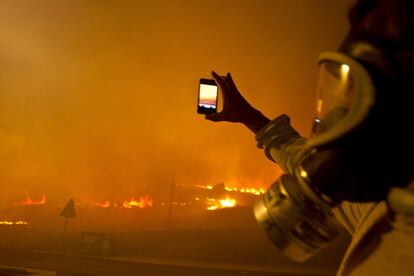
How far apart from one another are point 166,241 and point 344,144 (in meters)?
23.3

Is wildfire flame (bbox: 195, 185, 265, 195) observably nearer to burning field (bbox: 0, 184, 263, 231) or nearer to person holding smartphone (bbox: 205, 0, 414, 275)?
burning field (bbox: 0, 184, 263, 231)

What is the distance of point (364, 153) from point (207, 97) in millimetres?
1691

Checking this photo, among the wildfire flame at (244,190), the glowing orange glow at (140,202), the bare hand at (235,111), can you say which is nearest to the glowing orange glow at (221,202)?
the wildfire flame at (244,190)

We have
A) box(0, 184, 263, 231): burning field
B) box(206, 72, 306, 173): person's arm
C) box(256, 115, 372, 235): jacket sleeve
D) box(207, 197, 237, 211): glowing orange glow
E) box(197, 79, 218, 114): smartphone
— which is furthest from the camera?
box(207, 197, 237, 211): glowing orange glow

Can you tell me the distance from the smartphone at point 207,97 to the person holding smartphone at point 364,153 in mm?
1292

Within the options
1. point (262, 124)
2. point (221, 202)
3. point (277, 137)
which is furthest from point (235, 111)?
point (221, 202)

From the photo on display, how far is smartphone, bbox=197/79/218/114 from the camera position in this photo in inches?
89.8

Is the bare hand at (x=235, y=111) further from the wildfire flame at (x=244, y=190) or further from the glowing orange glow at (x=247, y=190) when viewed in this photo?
the glowing orange glow at (x=247, y=190)

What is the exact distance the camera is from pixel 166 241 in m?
23.2

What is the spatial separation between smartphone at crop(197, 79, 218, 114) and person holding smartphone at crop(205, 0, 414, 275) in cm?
129

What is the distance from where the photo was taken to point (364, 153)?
0.68 m

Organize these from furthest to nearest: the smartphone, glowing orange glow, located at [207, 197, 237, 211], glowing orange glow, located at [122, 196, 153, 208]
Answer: glowing orange glow, located at [122, 196, 153, 208], glowing orange glow, located at [207, 197, 237, 211], the smartphone

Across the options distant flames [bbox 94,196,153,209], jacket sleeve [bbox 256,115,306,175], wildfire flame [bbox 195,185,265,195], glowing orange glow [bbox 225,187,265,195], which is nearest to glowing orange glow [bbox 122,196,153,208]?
distant flames [bbox 94,196,153,209]

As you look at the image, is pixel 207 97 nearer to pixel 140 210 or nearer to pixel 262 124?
pixel 262 124
